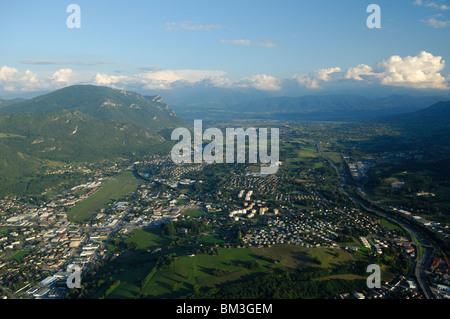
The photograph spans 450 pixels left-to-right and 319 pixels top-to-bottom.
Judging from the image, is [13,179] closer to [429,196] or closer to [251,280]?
[251,280]

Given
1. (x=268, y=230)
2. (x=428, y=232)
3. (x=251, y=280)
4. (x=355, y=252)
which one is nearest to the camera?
(x=251, y=280)

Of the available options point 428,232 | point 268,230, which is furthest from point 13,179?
point 428,232

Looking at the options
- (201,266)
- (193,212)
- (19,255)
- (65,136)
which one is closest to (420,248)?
(201,266)

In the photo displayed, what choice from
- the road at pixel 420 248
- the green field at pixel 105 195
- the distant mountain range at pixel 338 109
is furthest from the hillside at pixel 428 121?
the green field at pixel 105 195

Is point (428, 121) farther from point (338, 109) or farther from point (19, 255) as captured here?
point (19, 255)

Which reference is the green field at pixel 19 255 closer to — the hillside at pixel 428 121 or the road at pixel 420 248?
the road at pixel 420 248

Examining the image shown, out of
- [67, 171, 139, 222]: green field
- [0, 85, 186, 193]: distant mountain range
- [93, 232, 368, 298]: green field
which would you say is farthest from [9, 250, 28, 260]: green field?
[0, 85, 186, 193]: distant mountain range
